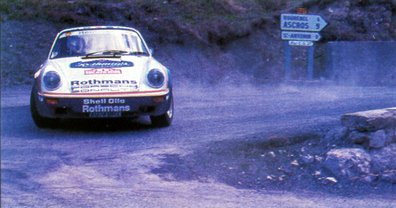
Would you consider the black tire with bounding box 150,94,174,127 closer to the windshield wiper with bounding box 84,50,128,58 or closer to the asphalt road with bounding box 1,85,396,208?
the asphalt road with bounding box 1,85,396,208

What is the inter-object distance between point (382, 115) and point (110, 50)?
12.5 ft

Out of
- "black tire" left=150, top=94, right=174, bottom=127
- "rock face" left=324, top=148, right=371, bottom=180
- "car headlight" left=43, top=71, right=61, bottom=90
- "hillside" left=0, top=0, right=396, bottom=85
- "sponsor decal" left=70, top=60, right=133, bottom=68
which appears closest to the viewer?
"rock face" left=324, top=148, right=371, bottom=180

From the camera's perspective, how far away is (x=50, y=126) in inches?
360

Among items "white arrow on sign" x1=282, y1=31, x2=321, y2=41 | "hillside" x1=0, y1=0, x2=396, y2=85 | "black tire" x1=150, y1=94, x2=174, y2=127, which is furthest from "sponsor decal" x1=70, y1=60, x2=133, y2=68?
"white arrow on sign" x1=282, y1=31, x2=321, y2=41

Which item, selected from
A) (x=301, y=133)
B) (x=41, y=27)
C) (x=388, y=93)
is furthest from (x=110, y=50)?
(x=41, y=27)

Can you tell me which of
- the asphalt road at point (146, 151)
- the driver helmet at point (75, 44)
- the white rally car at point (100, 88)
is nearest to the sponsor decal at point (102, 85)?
the white rally car at point (100, 88)

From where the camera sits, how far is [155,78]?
9078mm

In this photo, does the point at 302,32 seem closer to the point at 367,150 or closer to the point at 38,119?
the point at 38,119

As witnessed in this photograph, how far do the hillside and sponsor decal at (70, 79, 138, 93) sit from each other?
7.43 metres

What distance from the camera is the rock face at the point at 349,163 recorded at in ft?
23.9

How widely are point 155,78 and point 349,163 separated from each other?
2840 mm

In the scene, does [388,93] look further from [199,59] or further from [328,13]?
[328,13]

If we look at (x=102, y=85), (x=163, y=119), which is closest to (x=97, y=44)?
(x=102, y=85)

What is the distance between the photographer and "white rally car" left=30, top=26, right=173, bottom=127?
8.70m
